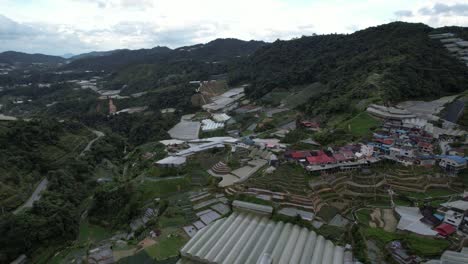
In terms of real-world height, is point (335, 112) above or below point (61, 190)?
above

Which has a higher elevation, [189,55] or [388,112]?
[189,55]

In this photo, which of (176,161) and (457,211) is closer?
(457,211)

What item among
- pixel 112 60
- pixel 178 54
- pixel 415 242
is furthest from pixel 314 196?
pixel 112 60

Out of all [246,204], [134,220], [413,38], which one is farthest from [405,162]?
[413,38]

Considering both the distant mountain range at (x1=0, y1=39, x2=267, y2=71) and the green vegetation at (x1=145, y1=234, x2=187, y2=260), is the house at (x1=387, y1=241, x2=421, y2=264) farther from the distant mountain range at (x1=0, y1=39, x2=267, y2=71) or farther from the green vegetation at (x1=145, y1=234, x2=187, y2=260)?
the distant mountain range at (x1=0, y1=39, x2=267, y2=71)

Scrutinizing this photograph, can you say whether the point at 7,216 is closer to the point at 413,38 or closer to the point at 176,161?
the point at 176,161

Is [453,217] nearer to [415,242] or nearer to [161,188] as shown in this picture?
[415,242]
